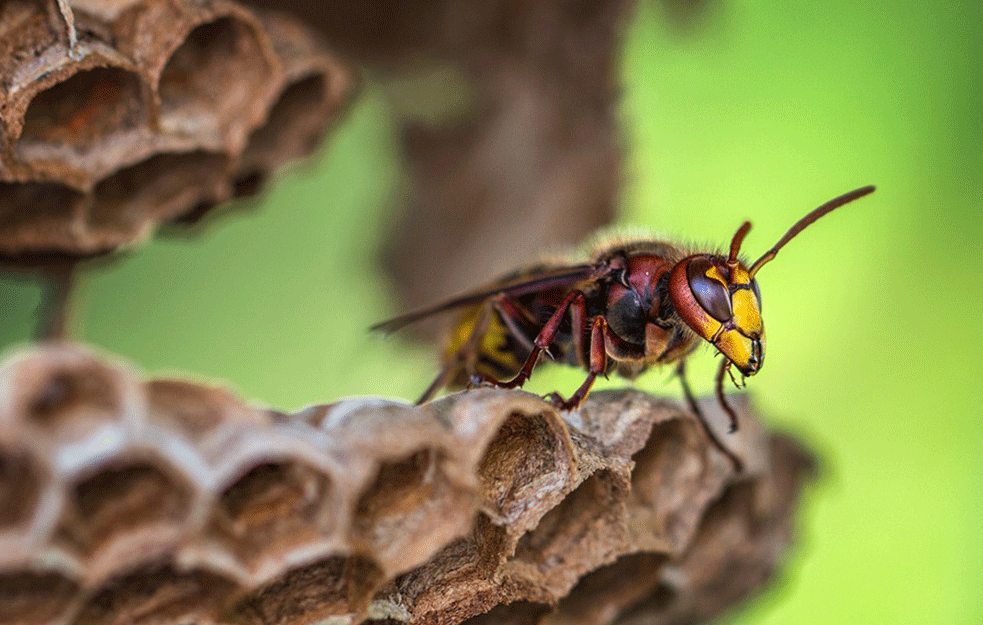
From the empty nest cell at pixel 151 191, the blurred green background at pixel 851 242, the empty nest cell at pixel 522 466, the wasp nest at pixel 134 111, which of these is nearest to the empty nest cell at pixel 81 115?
the wasp nest at pixel 134 111

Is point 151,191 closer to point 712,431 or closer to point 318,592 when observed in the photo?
point 318,592

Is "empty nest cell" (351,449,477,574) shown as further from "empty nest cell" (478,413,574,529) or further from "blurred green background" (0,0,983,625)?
"blurred green background" (0,0,983,625)

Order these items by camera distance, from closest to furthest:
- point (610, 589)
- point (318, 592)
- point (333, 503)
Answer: point (333, 503)
point (318, 592)
point (610, 589)

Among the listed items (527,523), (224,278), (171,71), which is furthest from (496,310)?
(224,278)

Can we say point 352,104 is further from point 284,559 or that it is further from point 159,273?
point 284,559

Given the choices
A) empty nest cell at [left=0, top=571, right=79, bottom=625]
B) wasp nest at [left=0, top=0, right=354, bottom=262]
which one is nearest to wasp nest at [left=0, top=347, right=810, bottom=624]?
empty nest cell at [left=0, top=571, right=79, bottom=625]

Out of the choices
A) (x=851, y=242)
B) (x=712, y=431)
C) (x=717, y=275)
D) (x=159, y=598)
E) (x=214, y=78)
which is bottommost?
(x=159, y=598)

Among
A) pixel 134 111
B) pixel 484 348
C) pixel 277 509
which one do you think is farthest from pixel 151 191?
pixel 277 509
